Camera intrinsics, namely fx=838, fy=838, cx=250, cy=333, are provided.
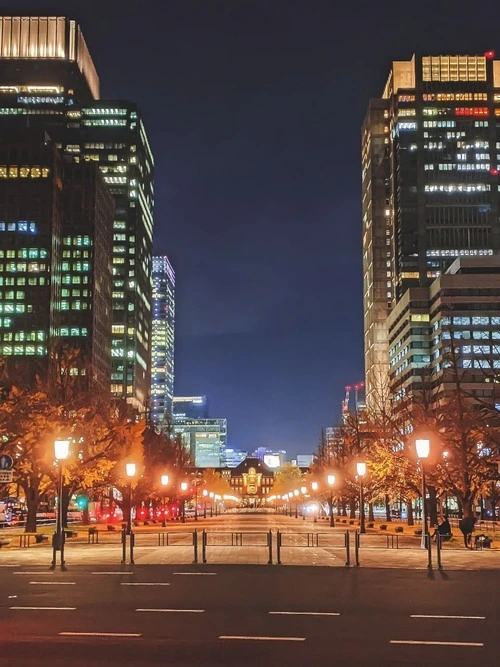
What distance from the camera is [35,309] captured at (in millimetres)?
199250

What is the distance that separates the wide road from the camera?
13.7m

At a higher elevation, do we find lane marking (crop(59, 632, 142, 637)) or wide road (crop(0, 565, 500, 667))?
lane marking (crop(59, 632, 142, 637))

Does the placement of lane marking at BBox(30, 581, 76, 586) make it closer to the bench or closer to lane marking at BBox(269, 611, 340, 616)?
lane marking at BBox(269, 611, 340, 616)

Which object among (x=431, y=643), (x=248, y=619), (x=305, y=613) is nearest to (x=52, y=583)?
(x=248, y=619)

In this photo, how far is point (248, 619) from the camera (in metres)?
17.6

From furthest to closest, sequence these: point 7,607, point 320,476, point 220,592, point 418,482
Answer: point 320,476 → point 418,482 → point 220,592 → point 7,607

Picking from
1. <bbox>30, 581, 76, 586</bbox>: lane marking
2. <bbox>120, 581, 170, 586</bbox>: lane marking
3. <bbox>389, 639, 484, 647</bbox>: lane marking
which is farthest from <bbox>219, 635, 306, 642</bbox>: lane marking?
<bbox>30, 581, 76, 586</bbox>: lane marking

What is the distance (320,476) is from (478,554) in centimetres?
7450

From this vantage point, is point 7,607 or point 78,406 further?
point 78,406

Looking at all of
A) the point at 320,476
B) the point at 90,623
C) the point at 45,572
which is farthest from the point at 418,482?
the point at 320,476

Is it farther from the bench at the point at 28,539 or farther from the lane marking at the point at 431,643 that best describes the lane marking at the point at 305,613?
the bench at the point at 28,539

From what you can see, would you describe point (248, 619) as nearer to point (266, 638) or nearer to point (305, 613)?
point (305, 613)

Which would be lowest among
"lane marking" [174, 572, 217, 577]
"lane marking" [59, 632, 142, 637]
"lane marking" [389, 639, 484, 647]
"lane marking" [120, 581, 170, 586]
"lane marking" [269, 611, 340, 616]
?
"lane marking" [174, 572, 217, 577]

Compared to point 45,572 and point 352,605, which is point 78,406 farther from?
point 352,605
